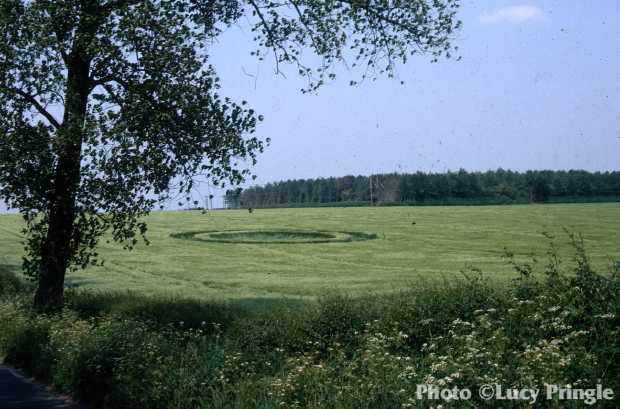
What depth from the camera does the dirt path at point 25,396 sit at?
11055 millimetres

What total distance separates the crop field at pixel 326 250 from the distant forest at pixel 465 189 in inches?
382

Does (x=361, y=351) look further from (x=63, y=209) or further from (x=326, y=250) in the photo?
(x=326, y=250)

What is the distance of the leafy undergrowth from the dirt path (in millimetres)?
302

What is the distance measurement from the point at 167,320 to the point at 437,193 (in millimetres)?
77191

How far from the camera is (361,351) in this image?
10211mm

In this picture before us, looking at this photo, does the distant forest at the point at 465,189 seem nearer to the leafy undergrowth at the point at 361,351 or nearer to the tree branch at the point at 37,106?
the tree branch at the point at 37,106

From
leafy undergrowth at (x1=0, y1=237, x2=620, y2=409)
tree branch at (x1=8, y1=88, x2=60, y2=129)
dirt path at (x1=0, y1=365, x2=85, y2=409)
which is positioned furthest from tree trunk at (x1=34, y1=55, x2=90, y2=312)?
dirt path at (x1=0, y1=365, x2=85, y2=409)

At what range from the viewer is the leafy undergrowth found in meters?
7.89

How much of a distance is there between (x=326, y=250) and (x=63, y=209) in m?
24.8

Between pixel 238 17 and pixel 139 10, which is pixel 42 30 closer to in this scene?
pixel 139 10

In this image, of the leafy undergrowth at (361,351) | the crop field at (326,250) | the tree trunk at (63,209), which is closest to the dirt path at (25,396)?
the leafy undergrowth at (361,351)

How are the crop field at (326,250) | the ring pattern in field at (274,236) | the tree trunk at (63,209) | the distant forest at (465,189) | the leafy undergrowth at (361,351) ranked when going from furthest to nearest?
the distant forest at (465,189) < the ring pattern in field at (274,236) < the crop field at (326,250) < the tree trunk at (63,209) < the leafy undergrowth at (361,351)

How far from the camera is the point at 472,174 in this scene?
322 feet

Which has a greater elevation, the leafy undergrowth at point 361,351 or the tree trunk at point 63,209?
the tree trunk at point 63,209
